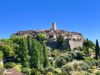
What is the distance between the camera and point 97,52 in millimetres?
107812

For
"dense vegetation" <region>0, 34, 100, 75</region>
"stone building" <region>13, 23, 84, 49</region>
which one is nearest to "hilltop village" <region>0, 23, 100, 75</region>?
"dense vegetation" <region>0, 34, 100, 75</region>

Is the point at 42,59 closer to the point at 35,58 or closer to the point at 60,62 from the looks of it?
the point at 35,58

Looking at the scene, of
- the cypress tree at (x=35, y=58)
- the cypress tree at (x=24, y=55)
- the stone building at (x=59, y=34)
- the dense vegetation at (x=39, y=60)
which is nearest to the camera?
the dense vegetation at (x=39, y=60)

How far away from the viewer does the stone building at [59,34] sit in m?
124

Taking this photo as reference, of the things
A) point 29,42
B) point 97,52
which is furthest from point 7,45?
point 97,52

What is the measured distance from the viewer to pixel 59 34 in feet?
431

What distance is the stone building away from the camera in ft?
408

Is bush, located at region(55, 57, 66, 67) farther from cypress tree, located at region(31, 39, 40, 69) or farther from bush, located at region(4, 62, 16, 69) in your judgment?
bush, located at region(4, 62, 16, 69)

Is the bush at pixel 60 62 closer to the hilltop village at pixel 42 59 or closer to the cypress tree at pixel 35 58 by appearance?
the hilltop village at pixel 42 59

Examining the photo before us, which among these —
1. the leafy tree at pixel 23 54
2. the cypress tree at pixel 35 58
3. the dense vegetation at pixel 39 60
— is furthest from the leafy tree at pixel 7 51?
the cypress tree at pixel 35 58

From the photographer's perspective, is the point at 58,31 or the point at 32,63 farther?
the point at 58,31

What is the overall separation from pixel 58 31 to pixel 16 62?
46.3 meters

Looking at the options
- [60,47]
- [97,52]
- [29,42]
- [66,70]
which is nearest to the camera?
[66,70]

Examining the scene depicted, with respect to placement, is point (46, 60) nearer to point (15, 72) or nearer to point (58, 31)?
point (15, 72)
